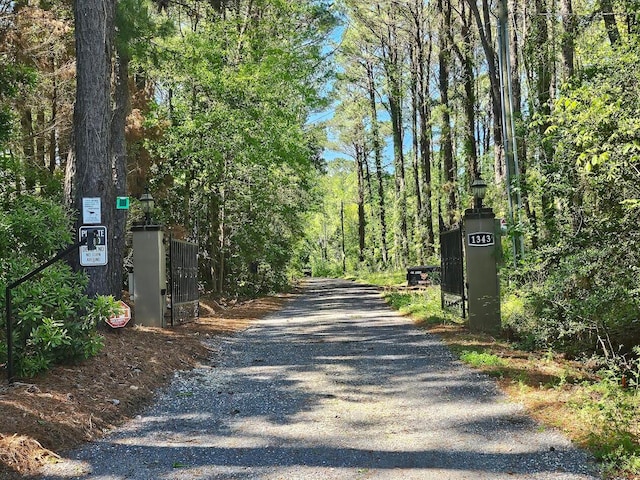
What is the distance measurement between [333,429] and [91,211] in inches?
164

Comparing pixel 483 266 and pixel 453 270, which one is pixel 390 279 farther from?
pixel 483 266

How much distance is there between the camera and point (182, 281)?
38.8 ft

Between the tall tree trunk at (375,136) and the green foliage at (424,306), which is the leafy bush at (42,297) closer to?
the green foliage at (424,306)

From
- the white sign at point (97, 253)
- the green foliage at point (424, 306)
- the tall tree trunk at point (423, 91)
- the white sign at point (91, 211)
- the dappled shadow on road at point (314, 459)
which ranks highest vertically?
the tall tree trunk at point (423, 91)

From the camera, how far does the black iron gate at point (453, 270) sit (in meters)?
11.1

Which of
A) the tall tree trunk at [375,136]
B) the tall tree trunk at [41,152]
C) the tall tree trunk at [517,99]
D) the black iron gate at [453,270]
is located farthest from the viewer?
the tall tree trunk at [375,136]

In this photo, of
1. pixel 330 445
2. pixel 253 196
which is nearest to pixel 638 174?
pixel 330 445

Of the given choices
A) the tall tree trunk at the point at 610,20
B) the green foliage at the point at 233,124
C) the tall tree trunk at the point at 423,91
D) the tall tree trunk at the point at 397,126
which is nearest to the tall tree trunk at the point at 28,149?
the green foliage at the point at 233,124

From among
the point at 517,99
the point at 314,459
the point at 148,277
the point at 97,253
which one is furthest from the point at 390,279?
the point at 314,459

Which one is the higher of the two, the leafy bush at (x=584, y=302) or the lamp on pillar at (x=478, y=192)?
the lamp on pillar at (x=478, y=192)

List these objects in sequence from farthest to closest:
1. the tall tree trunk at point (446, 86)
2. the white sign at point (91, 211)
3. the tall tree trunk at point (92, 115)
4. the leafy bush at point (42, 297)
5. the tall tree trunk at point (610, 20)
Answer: the tall tree trunk at point (446, 86), the tall tree trunk at point (610, 20), the tall tree trunk at point (92, 115), the white sign at point (91, 211), the leafy bush at point (42, 297)

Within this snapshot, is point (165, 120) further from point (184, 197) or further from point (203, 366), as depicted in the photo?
point (203, 366)

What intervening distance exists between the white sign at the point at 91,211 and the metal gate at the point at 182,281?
4.08 meters

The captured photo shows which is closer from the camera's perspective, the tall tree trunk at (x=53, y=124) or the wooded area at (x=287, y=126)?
the wooded area at (x=287, y=126)
